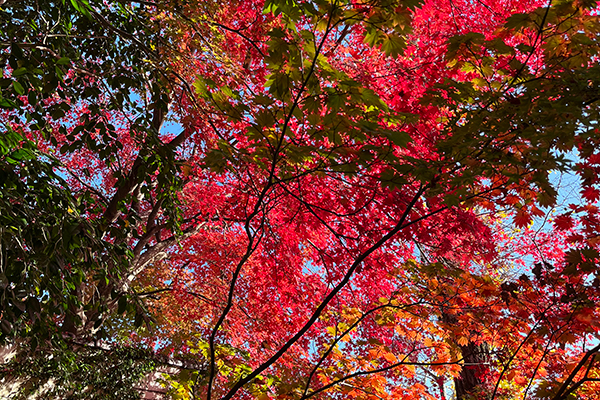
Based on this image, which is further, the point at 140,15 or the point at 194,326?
the point at 194,326

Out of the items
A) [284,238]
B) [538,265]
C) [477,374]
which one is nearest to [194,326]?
[284,238]

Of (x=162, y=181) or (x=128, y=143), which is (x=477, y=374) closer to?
(x=162, y=181)

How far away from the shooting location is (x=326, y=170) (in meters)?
2.43

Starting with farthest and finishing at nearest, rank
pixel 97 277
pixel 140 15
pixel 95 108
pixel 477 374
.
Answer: pixel 477 374
pixel 140 15
pixel 95 108
pixel 97 277

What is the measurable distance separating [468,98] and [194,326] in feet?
52.8

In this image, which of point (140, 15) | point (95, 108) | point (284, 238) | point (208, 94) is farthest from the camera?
point (284, 238)

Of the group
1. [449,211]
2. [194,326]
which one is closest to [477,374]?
[449,211]

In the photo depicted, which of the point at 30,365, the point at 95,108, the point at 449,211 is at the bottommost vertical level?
the point at 30,365

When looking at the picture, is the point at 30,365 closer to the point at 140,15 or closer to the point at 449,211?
the point at 140,15

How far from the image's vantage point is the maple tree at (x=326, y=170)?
2365mm

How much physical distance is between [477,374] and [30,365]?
9.91 metres

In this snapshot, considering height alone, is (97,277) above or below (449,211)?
below

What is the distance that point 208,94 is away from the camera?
240cm

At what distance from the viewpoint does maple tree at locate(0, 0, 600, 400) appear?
7.76ft
